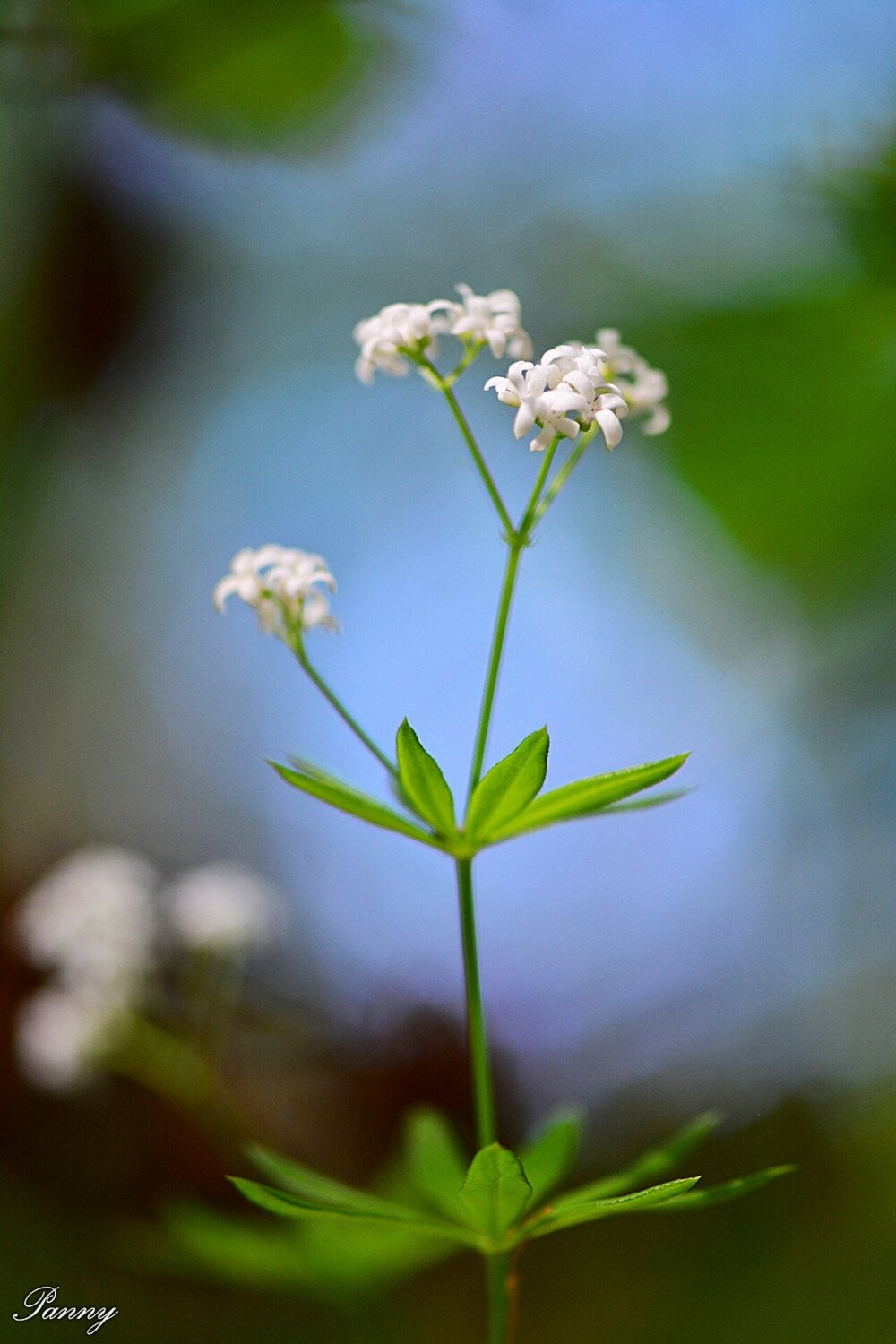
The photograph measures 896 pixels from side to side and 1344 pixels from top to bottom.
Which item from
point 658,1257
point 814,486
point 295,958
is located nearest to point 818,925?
point 658,1257

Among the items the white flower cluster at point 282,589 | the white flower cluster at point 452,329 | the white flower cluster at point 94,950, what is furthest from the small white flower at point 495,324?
the white flower cluster at point 94,950

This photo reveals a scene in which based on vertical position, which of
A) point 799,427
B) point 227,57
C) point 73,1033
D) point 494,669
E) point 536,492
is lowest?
point 73,1033

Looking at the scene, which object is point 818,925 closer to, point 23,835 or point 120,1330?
point 120,1330

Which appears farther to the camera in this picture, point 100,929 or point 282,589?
point 100,929

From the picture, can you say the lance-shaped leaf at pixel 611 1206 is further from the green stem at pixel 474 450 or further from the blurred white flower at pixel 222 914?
the blurred white flower at pixel 222 914

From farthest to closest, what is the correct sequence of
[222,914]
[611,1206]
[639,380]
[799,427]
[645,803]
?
[799,427], [222,914], [639,380], [645,803], [611,1206]

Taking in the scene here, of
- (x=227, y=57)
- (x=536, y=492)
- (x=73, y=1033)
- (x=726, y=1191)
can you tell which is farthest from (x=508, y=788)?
(x=227, y=57)

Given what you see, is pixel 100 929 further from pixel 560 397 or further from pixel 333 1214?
pixel 560 397

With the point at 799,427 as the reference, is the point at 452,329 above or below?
below
